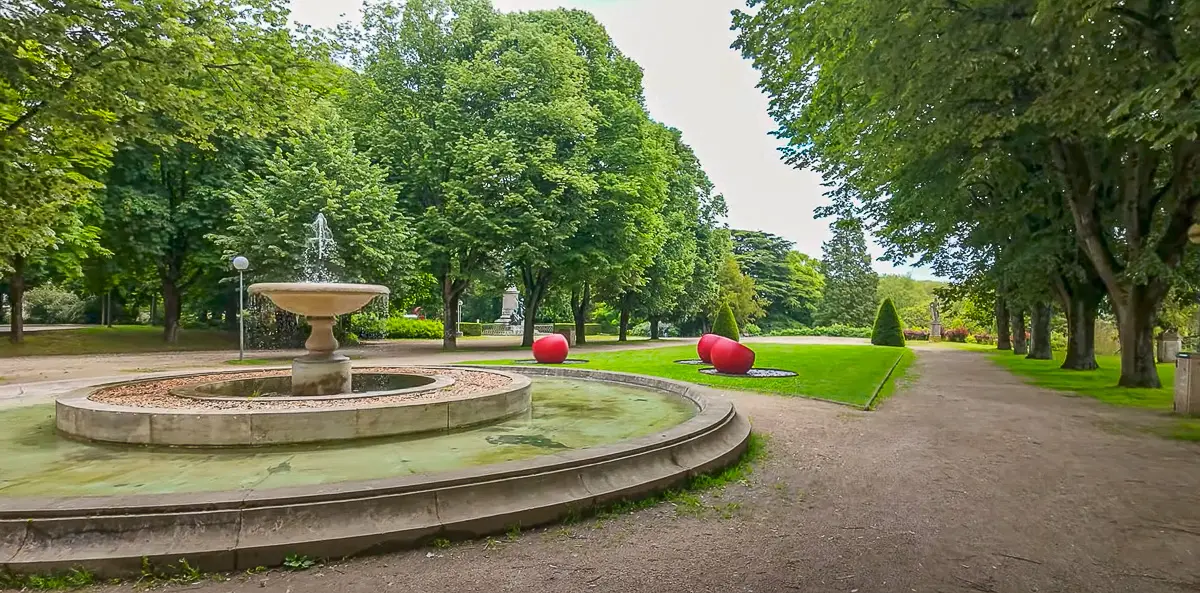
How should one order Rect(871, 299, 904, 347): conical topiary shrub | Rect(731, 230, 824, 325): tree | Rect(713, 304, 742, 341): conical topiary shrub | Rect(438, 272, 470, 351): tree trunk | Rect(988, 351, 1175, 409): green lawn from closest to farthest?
Rect(988, 351, 1175, 409): green lawn < Rect(438, 272, 470, 351): tree trunk < Rect(713, 304, 742, 341): conical topiary shrub < Rect(871, 299, 904, 347): conical topiary shrub < Rect(731, 230, 824, 325): tree

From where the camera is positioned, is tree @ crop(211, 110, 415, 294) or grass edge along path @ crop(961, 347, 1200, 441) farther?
tree @ crop(211, 110, 415, 294)

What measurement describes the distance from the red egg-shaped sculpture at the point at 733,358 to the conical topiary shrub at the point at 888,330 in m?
25.2

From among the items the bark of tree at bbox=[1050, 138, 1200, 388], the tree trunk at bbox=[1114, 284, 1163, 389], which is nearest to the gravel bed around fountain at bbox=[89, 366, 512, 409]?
the bark of tree at bbox=[1050, 138, 1200, 388]

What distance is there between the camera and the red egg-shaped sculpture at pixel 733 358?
16531mm

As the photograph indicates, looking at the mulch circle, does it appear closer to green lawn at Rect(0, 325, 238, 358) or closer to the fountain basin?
the fountain basin

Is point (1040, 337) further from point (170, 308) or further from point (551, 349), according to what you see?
point (170, 308)

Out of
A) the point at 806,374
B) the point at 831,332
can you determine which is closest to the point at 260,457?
the point at 806,374

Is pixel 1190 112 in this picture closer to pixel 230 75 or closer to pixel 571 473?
pixel 571 473

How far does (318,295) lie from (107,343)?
87.9 feet

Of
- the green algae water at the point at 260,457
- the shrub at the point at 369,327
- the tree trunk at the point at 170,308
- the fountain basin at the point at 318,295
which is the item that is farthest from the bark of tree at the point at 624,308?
the green algae water at the point at 260,457

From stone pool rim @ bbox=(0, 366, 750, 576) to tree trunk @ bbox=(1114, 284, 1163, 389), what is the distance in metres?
15.5

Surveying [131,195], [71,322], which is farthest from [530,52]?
[71,322]

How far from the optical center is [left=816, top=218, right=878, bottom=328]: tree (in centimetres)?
A: 6406

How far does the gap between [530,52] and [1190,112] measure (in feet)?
79.8
